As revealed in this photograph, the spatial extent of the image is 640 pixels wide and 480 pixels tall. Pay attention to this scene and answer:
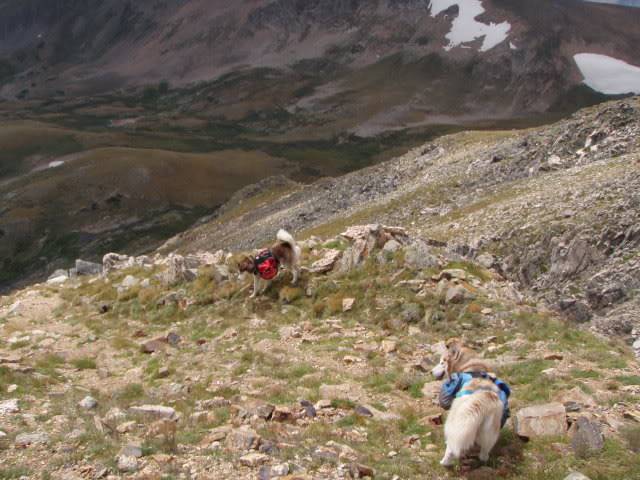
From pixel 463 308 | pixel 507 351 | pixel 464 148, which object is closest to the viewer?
pixel 507 351

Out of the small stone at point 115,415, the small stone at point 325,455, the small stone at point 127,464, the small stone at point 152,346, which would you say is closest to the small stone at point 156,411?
the small stone at point 115,415

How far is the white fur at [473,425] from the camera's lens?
22.4ft

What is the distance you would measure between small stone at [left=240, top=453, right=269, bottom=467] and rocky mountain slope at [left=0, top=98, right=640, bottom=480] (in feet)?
0.06

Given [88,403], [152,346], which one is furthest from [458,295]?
[88,403]

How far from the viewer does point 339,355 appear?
1205 cm

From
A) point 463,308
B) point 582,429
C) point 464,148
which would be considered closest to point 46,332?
point 463,308

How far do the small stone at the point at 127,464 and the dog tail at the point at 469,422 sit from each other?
4.15 m

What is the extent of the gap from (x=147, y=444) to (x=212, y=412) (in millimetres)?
1664

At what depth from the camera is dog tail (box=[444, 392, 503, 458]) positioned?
6.82 metres

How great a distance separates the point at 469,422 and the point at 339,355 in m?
5.45

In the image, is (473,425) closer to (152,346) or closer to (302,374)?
(302,374)

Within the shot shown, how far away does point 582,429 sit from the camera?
7426 mm

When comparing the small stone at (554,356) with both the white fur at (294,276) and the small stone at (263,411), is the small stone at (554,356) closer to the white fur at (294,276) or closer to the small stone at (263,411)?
the small stone at (263,411)

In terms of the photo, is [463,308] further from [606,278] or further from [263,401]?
[606,278]
